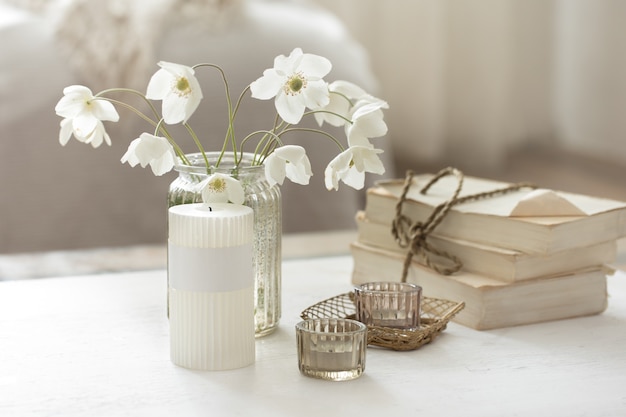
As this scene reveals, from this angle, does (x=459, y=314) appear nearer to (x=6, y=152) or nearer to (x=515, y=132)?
(x=6, y=152)

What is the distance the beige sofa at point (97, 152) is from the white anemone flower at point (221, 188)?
1.28 m

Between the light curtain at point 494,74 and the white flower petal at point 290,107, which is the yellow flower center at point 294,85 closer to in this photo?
the white flower petal at point 290,107

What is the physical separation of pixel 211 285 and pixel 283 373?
100 mm

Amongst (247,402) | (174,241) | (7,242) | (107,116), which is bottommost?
(7,242)

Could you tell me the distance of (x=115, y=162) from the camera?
212 cm

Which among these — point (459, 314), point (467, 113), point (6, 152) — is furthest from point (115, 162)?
point (467, 113)

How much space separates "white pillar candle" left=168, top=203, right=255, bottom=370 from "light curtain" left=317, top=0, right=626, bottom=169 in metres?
3.08

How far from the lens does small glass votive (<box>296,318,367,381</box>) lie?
0.77 metres

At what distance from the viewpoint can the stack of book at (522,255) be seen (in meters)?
0.95

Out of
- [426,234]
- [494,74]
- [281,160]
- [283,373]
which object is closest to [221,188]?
[281,160]

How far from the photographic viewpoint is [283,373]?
31.7 inches

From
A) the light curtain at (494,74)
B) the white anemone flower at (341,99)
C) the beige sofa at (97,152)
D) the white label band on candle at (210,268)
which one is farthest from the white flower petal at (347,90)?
the light curtain at (494,74)

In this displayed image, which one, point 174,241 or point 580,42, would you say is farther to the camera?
point 580,42

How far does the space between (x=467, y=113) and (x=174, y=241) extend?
3.34m
